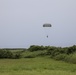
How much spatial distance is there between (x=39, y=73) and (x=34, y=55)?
14.7m

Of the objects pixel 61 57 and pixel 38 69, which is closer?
pixel 38 69

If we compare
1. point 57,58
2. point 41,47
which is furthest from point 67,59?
point 41,47

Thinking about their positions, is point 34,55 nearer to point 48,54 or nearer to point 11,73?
point 48,54

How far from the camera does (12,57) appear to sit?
2864cm

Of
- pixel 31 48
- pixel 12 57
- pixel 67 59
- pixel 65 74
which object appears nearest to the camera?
pixel 65 74

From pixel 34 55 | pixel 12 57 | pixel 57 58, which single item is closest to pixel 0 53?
pixel 12 57

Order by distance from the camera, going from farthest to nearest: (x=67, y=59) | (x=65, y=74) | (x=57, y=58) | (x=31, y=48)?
(x=31, y=48) < (x=57, y=58) < (x=67, y=59) < (x=65, y=74)

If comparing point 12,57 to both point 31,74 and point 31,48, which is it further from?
point 31,74

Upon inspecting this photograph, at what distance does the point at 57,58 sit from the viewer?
2558cm

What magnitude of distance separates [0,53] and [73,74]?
15037 millimetres

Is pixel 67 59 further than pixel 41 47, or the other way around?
pixel 41 47

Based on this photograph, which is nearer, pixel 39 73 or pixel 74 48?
pixel 39 73

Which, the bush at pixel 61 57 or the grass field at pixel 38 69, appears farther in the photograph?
the bush at pixel 61 57

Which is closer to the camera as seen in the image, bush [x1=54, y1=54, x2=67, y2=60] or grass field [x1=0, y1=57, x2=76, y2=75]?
grass field [x1=0, y1=57, x2=76, y2=75]
